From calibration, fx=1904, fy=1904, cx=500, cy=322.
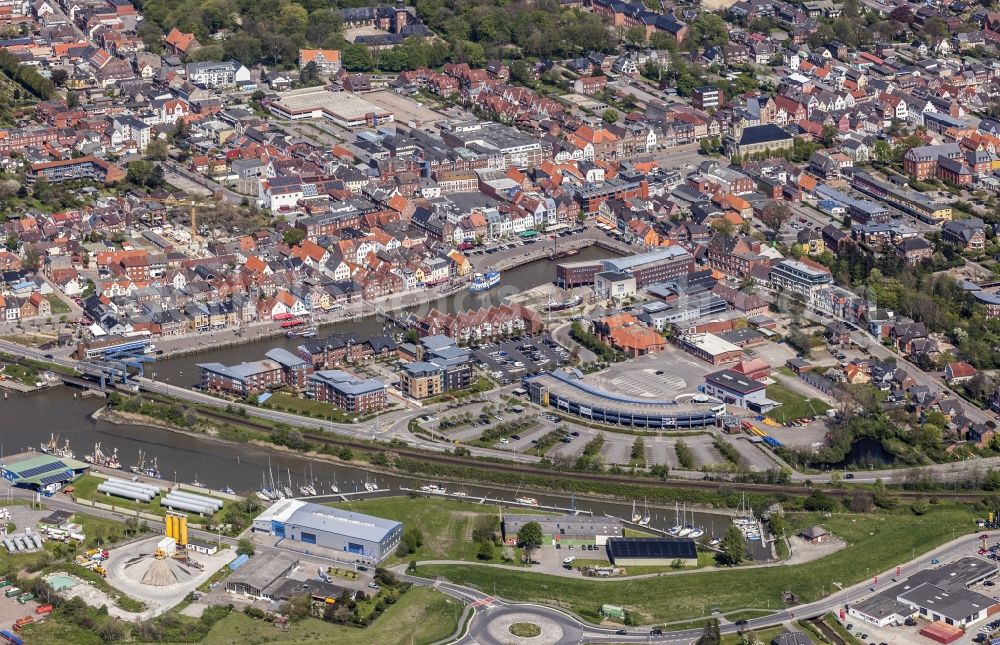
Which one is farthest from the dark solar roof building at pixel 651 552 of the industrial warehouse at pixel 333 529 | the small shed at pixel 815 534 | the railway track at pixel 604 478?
the industrial warehouse at pixel 333 529

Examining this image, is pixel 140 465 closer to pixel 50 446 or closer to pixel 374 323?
pixel 50 446

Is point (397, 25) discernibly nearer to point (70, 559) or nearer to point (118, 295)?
point (118, 295)

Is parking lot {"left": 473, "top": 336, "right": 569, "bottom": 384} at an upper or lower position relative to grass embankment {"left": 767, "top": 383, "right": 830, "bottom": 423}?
lower

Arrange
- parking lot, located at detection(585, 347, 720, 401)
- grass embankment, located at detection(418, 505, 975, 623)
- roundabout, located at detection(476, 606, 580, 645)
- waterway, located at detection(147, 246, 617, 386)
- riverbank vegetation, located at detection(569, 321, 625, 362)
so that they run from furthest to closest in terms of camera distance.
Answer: riverbank vegetation, located at detection(569, 321, 625, 362)
waterway, located at detection(147, 246, 617, 386)
parking lot, located at detection(585, 347, 720, 401)
grass embankment, located at detection(418, 505, 975, 623)
roundabout, located at detection(476, 606, 580, 645)

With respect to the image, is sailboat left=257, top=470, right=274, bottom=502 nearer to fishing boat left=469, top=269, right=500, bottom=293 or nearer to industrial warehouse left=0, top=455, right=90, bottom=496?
industrial warehouse left=0, top=455, right=90, bottom=496

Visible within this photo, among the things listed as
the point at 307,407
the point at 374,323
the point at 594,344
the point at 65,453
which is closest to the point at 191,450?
Answer: the point at 65,453

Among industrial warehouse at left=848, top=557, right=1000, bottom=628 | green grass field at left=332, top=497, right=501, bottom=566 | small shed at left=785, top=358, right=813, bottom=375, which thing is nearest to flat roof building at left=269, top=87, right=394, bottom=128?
small shed at left=785, top=358, right=813, bottom=375
